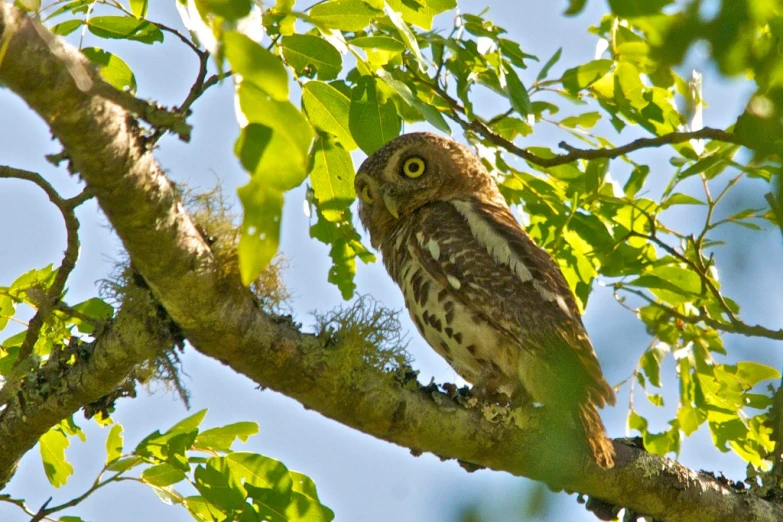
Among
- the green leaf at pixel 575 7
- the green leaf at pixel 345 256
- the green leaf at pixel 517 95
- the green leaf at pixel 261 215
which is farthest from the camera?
the green leaf at pixel 345 256

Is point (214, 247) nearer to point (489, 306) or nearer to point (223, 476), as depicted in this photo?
point (223, 476)

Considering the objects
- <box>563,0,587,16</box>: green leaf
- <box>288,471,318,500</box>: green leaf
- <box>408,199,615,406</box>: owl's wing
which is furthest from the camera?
<box>408,199,615,406</box>: owl's wing

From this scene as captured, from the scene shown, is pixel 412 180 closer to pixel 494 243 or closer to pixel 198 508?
pixel 494 243

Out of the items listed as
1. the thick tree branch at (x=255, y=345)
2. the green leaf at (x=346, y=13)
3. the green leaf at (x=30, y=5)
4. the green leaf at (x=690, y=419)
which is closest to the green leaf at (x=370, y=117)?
the green leaf at (x=346, y=13)

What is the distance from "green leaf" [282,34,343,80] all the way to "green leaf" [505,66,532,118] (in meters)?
0.71

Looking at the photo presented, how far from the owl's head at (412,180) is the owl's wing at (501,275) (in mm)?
521

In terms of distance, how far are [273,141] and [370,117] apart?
6.80 feet

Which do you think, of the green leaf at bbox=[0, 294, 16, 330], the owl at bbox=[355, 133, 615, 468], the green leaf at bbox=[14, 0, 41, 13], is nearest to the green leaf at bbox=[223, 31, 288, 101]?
the green leaf at bbox=[14, 0, 41, 13]

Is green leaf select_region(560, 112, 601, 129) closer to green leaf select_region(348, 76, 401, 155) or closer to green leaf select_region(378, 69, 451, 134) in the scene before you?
green leaf select_region(348, 76, 401, 155)

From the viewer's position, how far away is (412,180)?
17.1ft

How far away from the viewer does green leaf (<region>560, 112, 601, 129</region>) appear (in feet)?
14.4

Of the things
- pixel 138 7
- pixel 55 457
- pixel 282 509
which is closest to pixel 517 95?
pixel 138 7

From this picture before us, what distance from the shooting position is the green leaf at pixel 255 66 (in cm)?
109

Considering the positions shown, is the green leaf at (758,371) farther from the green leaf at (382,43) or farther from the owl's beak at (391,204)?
the owl's beak at (391,204)
